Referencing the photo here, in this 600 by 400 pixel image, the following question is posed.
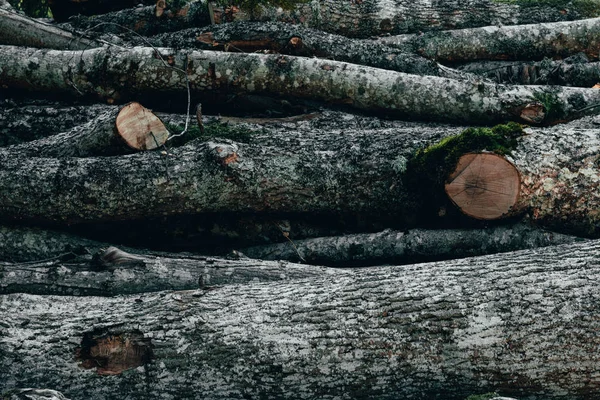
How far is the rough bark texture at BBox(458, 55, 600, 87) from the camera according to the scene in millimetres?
6738

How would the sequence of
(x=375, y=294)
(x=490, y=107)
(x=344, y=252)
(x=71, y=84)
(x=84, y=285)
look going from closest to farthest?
1. (x=375, y=294)
2. (x=84, y=285)
3. (x=344, y=252)
4. (x=490, y=107)
5. (x=71, y=84)

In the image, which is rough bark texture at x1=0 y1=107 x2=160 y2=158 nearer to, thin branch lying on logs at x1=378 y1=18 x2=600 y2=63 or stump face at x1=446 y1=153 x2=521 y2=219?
stump face at x1=446 y1=153 x2=521 y2=219

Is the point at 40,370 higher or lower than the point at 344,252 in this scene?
lower

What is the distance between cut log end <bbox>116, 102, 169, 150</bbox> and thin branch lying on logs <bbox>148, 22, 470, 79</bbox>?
1.75 meters

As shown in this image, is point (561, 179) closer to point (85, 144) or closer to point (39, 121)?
point (85, 144)

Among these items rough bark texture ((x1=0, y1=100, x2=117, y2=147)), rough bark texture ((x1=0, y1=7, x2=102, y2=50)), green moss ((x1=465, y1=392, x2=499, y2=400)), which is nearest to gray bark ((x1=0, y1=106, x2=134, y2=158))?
rough bark texture ((x1=0, y1=100, x2=117, y2=147))

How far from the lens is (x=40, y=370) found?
3.85 m

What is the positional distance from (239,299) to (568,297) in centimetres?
167

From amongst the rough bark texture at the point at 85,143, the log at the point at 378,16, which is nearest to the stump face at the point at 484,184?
the rough bark texture at the point at 85,143

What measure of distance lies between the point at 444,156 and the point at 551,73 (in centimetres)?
269

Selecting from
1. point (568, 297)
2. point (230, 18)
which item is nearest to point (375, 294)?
point (568, 297)

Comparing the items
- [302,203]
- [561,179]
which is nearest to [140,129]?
[302,203]

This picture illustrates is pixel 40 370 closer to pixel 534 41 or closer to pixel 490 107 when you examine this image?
pixel 490 107

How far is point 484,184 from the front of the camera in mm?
4500
